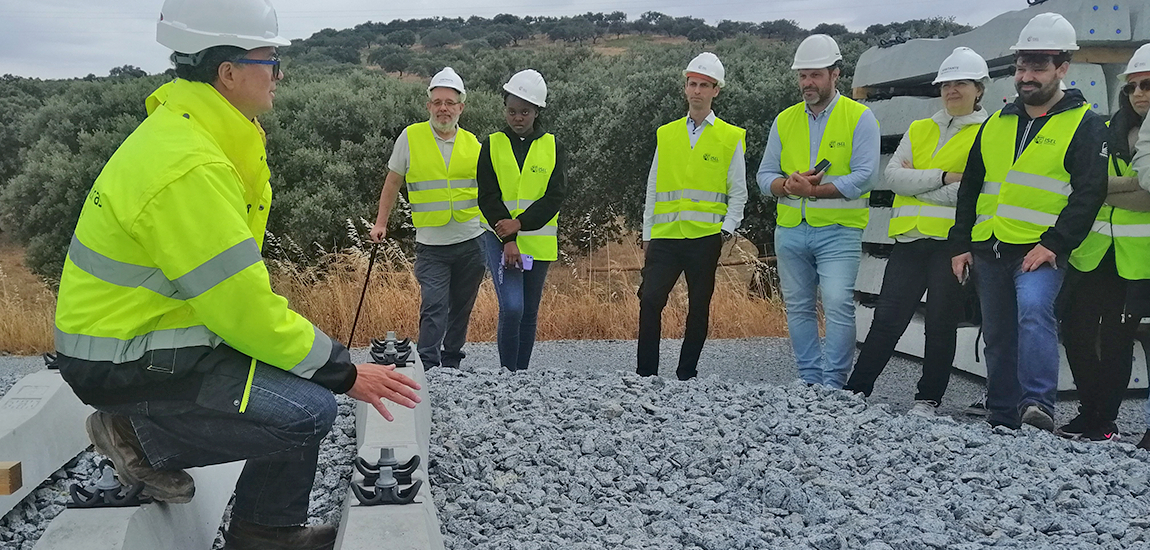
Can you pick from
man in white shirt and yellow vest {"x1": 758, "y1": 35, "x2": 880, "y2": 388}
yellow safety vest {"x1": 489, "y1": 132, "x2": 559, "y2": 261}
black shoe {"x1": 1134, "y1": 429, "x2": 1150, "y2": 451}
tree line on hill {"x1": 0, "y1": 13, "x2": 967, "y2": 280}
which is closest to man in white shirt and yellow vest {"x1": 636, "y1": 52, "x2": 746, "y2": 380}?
man in white shirt and yellow vest {"x1": 758, "y1": 35, "x2": 880, "y2": 388}

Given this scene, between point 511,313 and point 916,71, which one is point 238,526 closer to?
point 511,313

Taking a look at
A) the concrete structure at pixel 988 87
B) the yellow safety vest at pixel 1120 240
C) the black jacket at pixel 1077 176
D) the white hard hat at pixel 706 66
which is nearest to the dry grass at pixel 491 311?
the concrete structure at pixel 988 87

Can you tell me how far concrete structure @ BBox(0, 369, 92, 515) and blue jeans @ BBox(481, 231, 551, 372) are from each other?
8.57 feet

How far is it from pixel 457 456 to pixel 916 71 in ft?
17.0

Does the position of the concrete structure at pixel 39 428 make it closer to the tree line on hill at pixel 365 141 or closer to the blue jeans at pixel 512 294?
the blue jeans at pixel 512 294

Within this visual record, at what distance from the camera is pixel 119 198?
2.59 meters

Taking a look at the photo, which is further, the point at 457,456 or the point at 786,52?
the point at 786,52

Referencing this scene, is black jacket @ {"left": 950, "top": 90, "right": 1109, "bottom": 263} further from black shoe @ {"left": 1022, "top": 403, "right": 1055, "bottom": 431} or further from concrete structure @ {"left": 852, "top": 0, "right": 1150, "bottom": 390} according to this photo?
concrete structure @ {"left": 852, "top": 0, "right": 1150, "bottom": 390}

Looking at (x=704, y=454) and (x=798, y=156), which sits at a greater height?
(x=798, y=156)

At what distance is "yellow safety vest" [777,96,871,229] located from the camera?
592 centimetres

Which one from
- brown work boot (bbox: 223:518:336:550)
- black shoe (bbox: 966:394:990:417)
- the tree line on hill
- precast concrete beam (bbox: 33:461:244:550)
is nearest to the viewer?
precast concrete beam (bbox: 33:461:244:550)

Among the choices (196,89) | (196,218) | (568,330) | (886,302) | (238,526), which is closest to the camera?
(196,218)

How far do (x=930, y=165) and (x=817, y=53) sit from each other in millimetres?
1015

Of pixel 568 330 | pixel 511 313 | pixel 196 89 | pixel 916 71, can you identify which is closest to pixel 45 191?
pixel 568 330
